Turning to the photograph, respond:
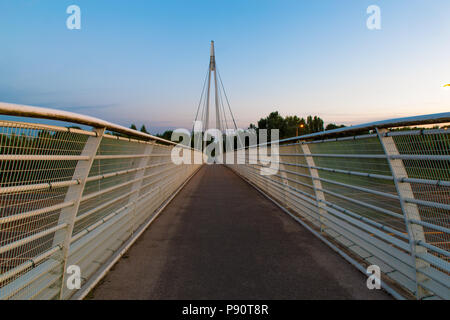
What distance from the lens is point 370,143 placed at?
3.15 meters

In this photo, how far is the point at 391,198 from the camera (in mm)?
2871

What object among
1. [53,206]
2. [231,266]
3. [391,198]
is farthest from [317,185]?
→ [53,206]

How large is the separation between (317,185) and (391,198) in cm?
201

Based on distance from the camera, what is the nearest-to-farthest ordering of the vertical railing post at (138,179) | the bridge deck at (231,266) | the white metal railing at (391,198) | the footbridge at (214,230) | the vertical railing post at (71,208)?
the footbridge at (214,230) → the white metal railing at (391,198) → the vertical railing post at (71,208) → the bridge deck at (231,266) → the vertical railing post at (138,179)

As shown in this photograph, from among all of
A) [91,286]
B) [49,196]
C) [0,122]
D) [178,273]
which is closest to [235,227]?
[178,273]

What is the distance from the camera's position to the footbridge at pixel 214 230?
201 centimetres

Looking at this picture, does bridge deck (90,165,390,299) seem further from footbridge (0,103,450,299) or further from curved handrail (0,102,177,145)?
curved handrail (0,102,177,145)

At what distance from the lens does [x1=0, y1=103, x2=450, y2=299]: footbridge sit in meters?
2.01

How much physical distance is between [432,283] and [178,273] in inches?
102

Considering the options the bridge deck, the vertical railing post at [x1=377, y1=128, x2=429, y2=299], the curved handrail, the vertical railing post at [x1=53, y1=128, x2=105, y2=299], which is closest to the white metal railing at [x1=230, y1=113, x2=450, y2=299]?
the vertical railing post at [x1=377, y1=128, x2=429, y2=299]

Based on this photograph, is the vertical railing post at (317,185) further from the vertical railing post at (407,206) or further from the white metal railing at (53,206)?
the white metal railing at (53,206)

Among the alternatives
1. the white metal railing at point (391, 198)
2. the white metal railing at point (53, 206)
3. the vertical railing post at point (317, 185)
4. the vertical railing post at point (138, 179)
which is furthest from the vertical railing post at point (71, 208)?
the vertical railing post at point (317, 185)

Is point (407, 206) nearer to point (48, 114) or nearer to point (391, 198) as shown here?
point (391, 198)

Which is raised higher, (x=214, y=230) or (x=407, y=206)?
(x=407, y=206)
